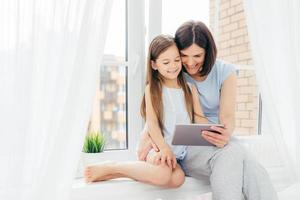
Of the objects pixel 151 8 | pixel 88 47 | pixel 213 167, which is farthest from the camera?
pixel 151 8

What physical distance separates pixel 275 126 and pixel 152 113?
66 cm

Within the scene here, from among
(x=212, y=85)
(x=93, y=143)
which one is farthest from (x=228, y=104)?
(x=93, y=143)

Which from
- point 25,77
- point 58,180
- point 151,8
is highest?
point 151,8

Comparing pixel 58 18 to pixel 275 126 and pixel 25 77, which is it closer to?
pixel 25 77

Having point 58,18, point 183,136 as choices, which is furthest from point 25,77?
point 183,136

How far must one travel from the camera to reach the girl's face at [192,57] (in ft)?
5.29

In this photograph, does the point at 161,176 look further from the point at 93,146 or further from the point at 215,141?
the point at 93,146

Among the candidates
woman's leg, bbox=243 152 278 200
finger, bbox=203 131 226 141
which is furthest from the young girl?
woman's leg, bbox=243 152 278 200

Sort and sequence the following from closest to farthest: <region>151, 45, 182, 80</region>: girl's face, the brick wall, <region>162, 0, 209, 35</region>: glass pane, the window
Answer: <region>151, 45, 182, 80</region>: girl's face
the window
<region>162, 0, 209, 35</region>: glass pane
the brick wall

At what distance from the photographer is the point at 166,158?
5.01 feet

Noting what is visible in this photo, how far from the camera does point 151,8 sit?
1.85 metres

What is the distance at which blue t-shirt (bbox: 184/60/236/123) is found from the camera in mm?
1691

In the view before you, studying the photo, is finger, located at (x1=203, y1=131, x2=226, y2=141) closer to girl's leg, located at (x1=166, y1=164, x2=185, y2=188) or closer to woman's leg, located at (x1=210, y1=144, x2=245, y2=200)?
woman's leg, located at (x1=210, y1=144, x2=245, y2=200)

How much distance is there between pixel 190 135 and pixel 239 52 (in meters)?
0.99
